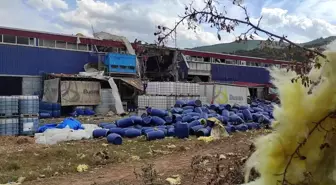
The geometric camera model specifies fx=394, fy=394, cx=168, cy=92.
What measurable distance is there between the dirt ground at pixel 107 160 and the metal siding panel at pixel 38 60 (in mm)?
15622

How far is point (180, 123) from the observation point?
39.9ft

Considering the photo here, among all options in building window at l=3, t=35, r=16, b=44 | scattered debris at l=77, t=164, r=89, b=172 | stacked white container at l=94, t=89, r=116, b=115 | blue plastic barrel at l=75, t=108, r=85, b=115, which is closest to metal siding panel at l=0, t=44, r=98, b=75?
building window at l=3, t=35, r=16, b=44

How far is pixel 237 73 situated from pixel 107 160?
33.6m

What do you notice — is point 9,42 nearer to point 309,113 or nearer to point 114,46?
point 114,46

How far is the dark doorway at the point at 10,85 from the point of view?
82.4ft

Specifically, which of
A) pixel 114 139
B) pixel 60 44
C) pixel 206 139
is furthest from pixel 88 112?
pixel 206 139

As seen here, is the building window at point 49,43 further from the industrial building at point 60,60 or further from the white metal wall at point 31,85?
the white metal wall at point 31,85

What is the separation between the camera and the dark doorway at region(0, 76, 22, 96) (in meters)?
25.1

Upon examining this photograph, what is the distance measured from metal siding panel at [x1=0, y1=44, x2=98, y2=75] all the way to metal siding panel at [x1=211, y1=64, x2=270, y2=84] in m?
13.6

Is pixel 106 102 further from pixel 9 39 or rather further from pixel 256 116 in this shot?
pixel 256 116

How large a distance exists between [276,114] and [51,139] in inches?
404

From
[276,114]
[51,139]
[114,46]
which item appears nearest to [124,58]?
[114,46]

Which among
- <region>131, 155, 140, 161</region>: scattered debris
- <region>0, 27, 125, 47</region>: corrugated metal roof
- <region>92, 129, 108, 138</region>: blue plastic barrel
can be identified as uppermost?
<region>0, 27, 125, 47</region>: corrugated metal roof

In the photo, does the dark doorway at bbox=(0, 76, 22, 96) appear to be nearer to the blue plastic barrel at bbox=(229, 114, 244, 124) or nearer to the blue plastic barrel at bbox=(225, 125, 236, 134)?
the blue plastic barrel at bbox=(229, 114, 244, 124)
